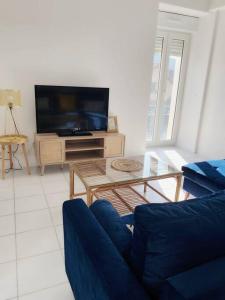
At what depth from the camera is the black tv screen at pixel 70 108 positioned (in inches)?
132

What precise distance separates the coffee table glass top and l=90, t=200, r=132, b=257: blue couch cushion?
0.60 meters

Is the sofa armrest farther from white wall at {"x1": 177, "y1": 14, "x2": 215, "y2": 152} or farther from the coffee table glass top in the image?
white wall at {"x1": 177, "y1": 14, "x2": 215, "y2": 152}

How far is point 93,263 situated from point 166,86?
14.4ft

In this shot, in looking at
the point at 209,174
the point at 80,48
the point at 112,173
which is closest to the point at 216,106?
A: the point at 209,174

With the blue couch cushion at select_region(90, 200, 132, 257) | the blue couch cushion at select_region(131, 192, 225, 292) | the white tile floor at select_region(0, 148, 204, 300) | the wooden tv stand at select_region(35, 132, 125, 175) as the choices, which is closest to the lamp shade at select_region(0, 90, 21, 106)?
the wooden tv stand at select_region(35, 132, 125, 175)

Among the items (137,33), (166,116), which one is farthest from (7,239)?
(166,116)

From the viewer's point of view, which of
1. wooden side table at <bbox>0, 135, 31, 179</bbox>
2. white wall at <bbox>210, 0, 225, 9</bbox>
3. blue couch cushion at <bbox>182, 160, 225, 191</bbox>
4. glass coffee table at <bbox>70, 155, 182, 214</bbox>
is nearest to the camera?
glass coffee table at <bbox>70, 155, 182, 214</bbox>

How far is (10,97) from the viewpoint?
10.3 feet

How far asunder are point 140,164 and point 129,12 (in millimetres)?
2461

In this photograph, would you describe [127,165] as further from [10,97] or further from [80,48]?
[80,48]

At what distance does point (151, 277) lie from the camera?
902 mm

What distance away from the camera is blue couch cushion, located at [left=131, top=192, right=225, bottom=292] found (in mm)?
872

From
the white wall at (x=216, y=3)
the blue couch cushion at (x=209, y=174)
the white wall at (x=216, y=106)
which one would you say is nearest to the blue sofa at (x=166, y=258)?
the blue couch cushion at (x=209, y=174)

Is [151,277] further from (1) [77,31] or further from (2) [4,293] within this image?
(1) [77,31]
